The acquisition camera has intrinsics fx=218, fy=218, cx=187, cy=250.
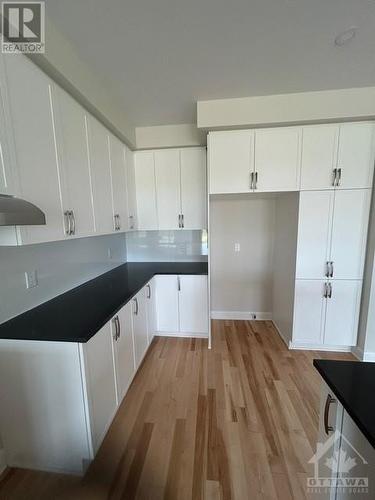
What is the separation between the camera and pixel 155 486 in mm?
1337

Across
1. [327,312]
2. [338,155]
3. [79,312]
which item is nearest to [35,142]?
[79,312]

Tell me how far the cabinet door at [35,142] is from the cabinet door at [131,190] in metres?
1.34

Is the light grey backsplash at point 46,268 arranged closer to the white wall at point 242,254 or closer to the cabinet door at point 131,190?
the cabinet door at point 131,190

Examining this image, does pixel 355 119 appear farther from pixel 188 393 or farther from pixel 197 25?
pixel 188 393

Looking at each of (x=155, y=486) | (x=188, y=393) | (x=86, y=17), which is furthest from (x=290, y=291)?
(x=86, y=17)

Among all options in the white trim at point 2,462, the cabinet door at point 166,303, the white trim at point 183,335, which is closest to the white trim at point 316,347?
the white trim at point 183,335

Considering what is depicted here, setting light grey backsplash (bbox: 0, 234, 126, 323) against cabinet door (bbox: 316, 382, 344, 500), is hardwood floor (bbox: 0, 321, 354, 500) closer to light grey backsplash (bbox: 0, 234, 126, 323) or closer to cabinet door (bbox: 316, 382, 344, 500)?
cabinet door (bbox: 316, 382, 344, 500)

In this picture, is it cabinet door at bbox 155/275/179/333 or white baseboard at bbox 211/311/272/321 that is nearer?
cabinet door at bbox 155/275/179/333

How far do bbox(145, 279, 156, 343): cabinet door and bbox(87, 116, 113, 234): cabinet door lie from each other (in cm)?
85

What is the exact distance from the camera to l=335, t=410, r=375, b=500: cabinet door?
719mm

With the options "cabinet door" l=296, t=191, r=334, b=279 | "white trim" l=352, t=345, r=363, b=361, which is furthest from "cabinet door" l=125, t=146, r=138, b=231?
"white trim" l=352, t=345, r=363, b=361

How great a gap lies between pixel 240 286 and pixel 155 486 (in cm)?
251

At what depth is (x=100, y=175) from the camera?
2.06 m

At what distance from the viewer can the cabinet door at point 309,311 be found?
101 inches
